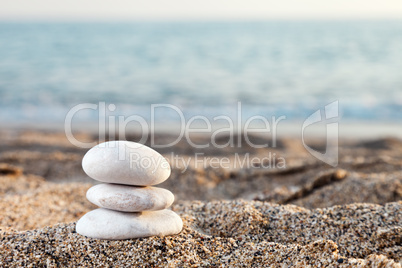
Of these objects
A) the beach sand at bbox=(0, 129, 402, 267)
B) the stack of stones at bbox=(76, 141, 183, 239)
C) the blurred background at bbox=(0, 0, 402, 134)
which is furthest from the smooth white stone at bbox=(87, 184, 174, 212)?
the blurred background at bbox=(0, 0, 402, 134)

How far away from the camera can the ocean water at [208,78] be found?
9.99 m

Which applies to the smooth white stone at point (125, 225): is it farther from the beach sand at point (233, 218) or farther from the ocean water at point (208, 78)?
the ocean water at point (208, 78)

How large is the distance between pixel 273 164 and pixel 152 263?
10.4ft

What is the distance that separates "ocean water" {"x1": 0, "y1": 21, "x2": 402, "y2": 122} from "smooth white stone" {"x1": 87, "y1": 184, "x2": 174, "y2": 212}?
687 centimetres

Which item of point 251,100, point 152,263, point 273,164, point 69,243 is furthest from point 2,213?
point 251,100

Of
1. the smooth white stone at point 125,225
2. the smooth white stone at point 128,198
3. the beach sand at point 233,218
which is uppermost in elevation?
the smooth white stone at point 128,198

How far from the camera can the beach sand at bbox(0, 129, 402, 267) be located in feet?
6.72

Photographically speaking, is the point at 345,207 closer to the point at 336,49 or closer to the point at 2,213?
the point at 2,213

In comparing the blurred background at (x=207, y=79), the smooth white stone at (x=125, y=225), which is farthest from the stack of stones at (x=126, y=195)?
the blurred background at (x=207, y=79)

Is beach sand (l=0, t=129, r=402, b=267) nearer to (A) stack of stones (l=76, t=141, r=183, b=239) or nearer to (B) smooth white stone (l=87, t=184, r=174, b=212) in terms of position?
(A) stack of stones (l=76, t=141, r=183, b=239)

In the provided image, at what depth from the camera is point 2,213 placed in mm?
2939

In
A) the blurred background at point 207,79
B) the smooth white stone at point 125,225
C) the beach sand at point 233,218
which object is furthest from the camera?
the blurred background at point 207,79

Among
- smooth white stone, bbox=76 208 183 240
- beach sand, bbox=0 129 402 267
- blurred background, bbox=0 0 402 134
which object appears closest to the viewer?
beach sand, bbox=0 129 402 267

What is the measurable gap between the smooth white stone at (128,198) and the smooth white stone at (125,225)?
6 cm
